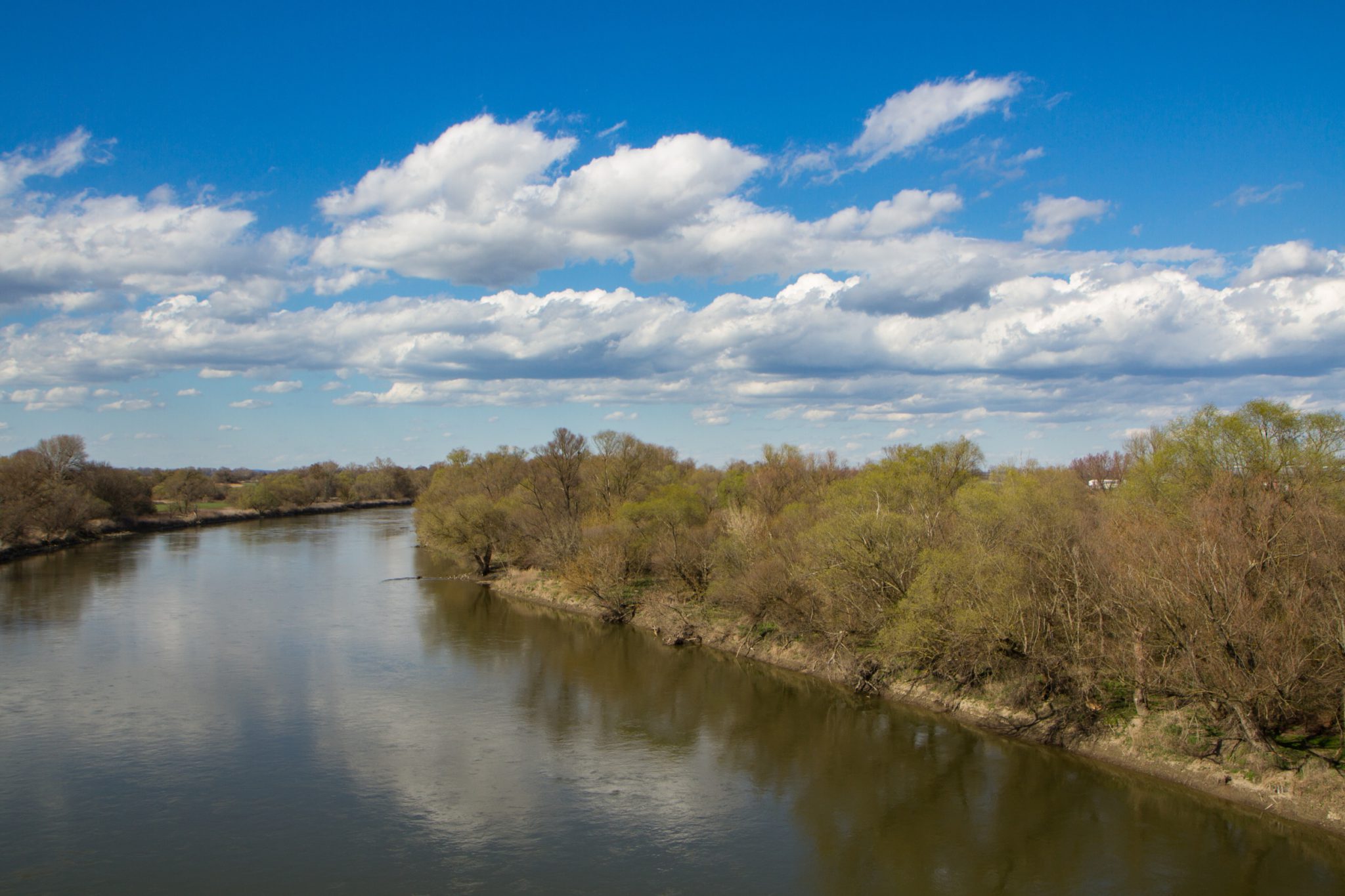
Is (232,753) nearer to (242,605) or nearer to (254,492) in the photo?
(242,605)

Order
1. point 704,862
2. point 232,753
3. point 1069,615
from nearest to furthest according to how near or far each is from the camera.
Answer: point 704,862
point 232,753
point 1069,615

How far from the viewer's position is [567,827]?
17453mm

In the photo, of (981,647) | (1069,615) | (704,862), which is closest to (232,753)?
(704,862)

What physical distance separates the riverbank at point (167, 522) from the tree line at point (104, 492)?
387 mm

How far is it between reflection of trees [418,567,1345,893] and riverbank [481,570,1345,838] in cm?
59

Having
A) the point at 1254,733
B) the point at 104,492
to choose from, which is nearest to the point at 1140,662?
the point at 1254,733

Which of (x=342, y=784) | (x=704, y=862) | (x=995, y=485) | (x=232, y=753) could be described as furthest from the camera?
(x=995, y=485)

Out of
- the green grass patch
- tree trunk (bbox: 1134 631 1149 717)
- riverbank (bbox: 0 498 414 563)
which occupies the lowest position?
tree trunk (bbox: 1134 631 1149 717)

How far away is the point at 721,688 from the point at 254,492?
88.8 m

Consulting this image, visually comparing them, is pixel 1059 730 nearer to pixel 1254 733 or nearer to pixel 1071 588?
pixel 1071 588

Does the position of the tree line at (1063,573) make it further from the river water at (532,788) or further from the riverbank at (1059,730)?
the river water at (532,788)

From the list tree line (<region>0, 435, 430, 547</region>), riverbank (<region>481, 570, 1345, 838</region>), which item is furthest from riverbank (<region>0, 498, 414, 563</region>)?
riverbank (<region>481, 570, 1345, 838</region>)

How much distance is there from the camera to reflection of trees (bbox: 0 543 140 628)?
3784cm

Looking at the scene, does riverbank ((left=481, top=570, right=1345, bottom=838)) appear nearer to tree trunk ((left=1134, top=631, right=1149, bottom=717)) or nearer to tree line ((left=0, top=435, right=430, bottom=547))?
tree trunk ((left=1134, top=631, right=1149, bottom=717))
